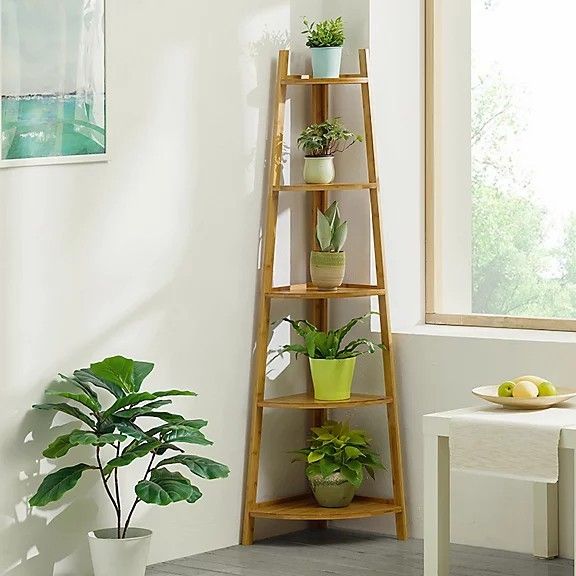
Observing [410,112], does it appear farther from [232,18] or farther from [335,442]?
[335,442]

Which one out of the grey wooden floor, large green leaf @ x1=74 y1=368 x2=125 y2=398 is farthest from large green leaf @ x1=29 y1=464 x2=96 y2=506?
the grey wooden floor

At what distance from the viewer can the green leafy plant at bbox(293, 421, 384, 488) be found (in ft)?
15.3

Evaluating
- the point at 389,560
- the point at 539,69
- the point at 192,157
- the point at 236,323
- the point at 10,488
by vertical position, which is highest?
the point at 539,69

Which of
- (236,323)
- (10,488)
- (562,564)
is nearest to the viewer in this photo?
(10,488)

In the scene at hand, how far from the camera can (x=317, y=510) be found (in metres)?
4.71

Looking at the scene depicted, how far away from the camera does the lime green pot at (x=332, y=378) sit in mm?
4680

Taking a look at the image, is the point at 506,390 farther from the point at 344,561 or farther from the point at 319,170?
the point at 319,170

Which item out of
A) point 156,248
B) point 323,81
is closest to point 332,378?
point 156,248

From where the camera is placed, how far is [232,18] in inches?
181

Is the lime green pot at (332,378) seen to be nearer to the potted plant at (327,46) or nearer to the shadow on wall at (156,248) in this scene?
the shadow on wall at (156,248)

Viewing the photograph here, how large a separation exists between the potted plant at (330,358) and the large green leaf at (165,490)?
86cm

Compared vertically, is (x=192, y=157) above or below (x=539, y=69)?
below

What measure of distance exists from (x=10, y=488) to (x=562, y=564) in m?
1.77

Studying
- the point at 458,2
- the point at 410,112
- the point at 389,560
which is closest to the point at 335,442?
the point at 389,560
